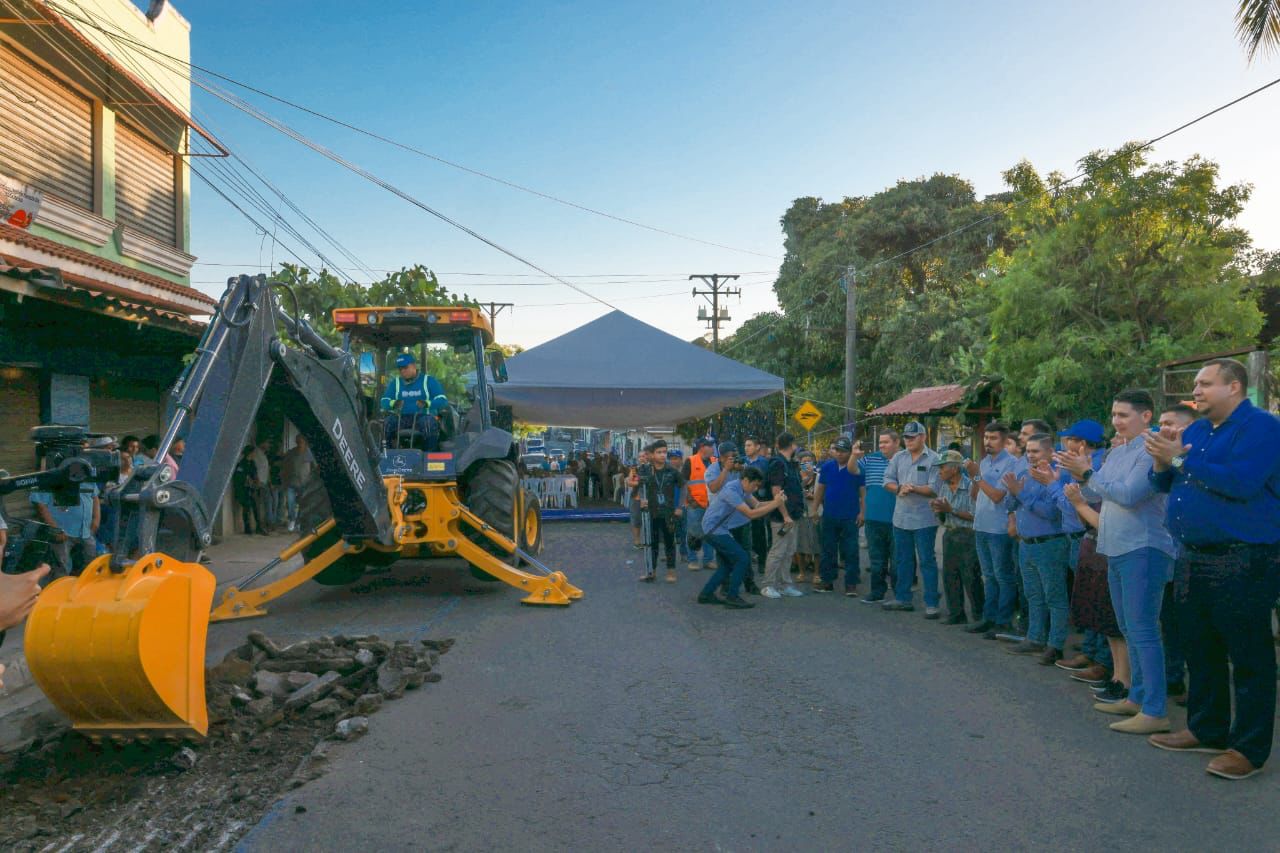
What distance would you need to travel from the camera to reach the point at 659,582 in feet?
35.9

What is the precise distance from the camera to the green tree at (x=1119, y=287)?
1683cm

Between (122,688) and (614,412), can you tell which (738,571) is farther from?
(614,412)

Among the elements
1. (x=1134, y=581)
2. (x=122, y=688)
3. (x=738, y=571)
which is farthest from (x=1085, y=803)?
(x=738, y=571)

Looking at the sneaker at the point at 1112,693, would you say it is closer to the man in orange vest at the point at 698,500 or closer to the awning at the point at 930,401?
the man in orange vest at the point at 698,500

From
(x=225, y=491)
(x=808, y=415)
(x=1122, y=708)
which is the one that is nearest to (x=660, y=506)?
(x=1122, y=708)

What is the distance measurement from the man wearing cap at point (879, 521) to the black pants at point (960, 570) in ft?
4.05

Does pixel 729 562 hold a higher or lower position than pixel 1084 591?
lower

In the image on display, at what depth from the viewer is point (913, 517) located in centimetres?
893

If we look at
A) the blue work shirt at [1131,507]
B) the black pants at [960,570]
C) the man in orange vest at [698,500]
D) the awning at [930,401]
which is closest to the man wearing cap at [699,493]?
the man in orange vest at [698,500]

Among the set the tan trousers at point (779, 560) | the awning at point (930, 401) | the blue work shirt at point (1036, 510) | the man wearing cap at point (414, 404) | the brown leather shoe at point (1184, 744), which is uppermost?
the awning at point (930, 401)

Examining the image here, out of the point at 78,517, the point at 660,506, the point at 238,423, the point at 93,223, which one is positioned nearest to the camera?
the point at 238,423

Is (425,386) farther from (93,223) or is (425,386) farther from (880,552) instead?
(93,223)

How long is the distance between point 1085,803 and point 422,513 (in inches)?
258

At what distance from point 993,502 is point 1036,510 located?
0.68 meters
